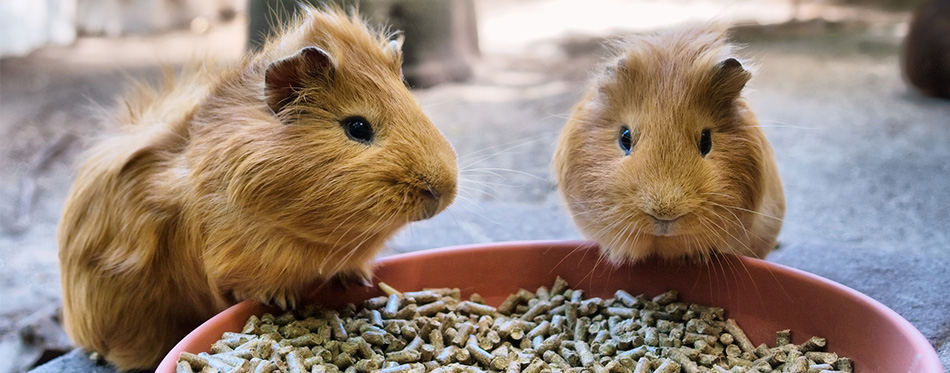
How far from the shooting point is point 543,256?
2.30 metres

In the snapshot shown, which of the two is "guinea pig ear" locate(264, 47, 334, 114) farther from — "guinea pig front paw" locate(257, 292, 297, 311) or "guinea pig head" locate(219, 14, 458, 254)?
"guinea pig front paw" locate(257, 292, 297, 311)

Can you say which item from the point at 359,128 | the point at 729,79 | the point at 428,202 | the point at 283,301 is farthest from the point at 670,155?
the point at 283,301

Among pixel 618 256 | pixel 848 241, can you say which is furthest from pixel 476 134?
pixel 618 256

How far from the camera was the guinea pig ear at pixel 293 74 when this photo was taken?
69.6 inches

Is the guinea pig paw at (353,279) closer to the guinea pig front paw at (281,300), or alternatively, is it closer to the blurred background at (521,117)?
the guinea pig front paw at (281,300)

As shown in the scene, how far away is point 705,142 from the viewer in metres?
1.92

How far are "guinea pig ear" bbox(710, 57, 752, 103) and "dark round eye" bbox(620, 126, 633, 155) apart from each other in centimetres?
24

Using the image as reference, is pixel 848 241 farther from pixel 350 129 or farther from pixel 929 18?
pixel 929 18

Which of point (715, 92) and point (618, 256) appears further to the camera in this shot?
point (618, 256)

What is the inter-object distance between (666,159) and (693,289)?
1.68 feet

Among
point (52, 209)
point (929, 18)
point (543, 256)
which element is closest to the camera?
point (543, 256)

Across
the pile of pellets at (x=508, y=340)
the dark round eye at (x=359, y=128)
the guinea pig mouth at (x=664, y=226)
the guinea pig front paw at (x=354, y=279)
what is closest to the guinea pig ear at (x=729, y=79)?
the guinea pig mouth at (x=664, y=226)

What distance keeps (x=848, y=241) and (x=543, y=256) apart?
4.80 ft

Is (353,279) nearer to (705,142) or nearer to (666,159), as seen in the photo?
(666,159)
